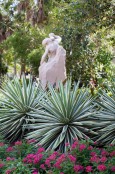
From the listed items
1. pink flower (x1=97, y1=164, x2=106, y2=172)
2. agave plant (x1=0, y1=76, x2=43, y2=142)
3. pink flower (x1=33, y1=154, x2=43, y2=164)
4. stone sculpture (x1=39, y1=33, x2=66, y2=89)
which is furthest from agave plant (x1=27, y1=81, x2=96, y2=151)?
stone sculpture (x1=39, y1=33, x2=66, y2=89)

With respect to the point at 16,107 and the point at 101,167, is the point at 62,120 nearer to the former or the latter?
the point at 16,107

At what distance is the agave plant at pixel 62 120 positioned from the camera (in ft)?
17.1

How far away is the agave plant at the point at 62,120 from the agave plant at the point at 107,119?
0.20 metres

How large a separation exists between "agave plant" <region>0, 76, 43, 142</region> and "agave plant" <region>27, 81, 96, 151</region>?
1.20 feet

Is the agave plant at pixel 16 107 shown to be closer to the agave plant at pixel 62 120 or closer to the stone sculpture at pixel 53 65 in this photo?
the agave plant at pixel 62 120

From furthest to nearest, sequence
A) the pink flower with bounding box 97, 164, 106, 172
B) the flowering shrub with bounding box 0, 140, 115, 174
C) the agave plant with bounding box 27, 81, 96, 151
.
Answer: the agave plant with bounding box 27, 81, 96, 151, the flowering shrub with bounding box 0, 140, 115, 174, the pink flower with bounding box 97, 164, 106, 172

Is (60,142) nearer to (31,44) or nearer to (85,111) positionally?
(85,111)

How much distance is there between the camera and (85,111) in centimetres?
572

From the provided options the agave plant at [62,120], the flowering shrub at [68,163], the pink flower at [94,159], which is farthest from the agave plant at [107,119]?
the pink flower at [94,159]

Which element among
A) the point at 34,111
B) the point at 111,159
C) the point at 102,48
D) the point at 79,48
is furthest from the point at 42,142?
the point at 102,48

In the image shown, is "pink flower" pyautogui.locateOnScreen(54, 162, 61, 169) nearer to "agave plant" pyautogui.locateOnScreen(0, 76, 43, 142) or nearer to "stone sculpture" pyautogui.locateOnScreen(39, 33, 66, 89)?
"agave plant" pyautogui.locateOnScreen(0, 76, 43, 142)

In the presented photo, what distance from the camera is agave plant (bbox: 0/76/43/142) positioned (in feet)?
20.1

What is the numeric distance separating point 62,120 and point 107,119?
837 mm

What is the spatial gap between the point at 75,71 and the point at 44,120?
11.0 meters
